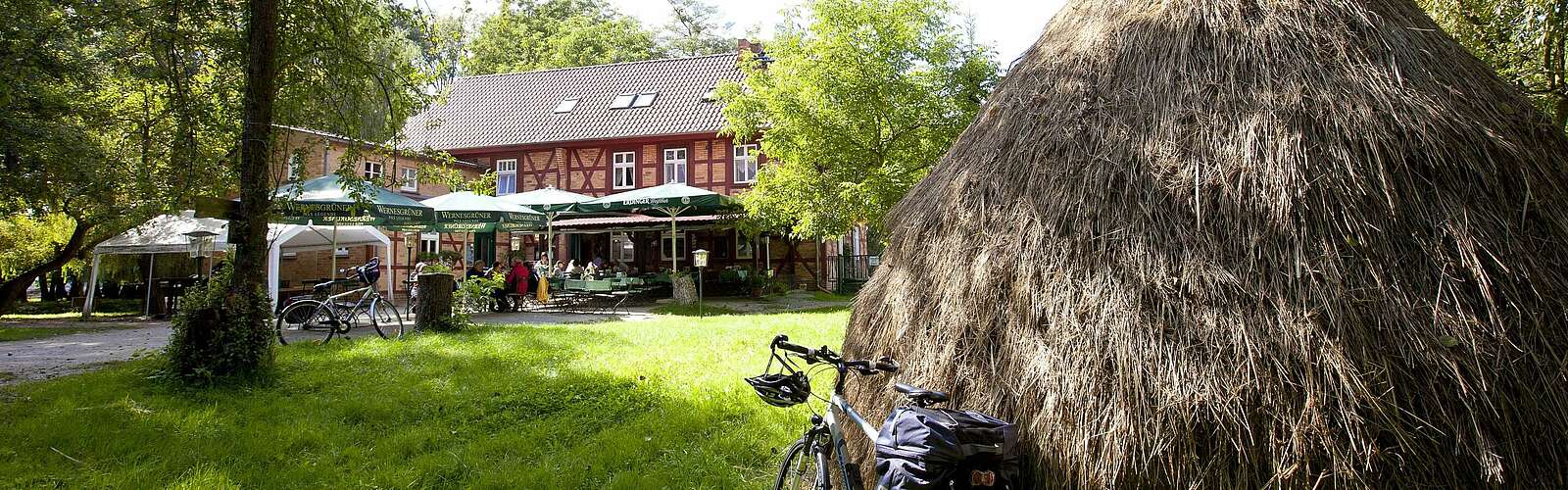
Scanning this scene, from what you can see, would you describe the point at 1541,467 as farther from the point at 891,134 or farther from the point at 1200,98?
the point at 891,134

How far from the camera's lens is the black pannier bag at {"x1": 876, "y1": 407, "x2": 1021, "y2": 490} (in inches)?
97.9

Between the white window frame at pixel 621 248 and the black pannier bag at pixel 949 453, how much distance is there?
2399cm

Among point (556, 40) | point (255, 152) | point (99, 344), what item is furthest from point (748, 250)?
point (556, 40)

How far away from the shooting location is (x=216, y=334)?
6.96 metres

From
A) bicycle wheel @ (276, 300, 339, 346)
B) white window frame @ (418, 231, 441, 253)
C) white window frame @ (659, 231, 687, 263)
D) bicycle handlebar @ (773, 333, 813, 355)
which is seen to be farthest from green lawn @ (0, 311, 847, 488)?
white window frame @ (418, 231, 441, 253)

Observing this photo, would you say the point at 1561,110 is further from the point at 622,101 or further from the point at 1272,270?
the point at 622,101

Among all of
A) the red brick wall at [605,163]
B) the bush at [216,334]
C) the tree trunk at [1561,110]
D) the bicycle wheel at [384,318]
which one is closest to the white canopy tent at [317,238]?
the bicycle wheel at [384,318]

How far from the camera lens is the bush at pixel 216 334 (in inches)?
272

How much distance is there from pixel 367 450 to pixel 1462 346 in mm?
5472

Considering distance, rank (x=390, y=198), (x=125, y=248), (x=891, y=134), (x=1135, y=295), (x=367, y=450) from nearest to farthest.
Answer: (x=1135, y=295)
(x=367, y=450)
(x=390, y=198)
(x=125, y=248)
(x=891, y=134)

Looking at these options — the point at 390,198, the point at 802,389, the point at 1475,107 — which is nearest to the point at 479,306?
the point at 390,198

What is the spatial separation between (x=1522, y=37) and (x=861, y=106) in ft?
38.8

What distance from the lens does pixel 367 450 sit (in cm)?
533

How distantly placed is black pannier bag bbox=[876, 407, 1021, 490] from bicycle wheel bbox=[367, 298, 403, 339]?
9119 mm
